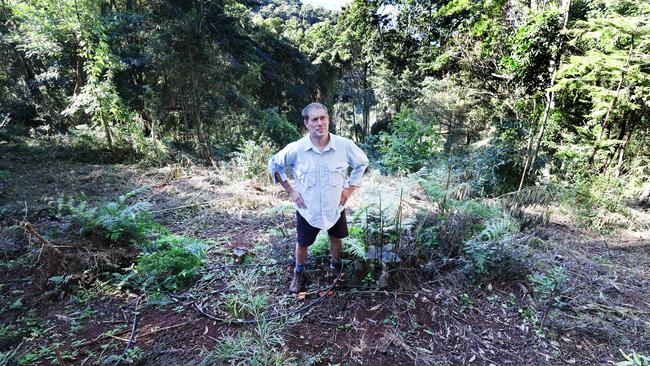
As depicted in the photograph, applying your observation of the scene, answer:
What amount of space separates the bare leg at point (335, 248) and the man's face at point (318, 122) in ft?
3.13

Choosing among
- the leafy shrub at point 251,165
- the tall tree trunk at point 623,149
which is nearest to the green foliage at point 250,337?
the leafy shrub at point 251,165

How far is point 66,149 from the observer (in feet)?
27.7

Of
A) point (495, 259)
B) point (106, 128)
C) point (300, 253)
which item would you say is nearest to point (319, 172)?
point (300, 253)

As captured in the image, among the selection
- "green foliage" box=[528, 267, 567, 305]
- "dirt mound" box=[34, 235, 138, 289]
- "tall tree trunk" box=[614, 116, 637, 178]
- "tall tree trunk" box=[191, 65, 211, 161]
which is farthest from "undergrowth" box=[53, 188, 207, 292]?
"tall tree trunk" box=[614, 116, 637, 178]

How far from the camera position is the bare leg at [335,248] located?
273 centimetres

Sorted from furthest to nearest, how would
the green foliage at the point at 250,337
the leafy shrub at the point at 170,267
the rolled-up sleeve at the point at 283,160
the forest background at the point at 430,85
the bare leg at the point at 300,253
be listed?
the forest background at the point at 430,85, the leafy shrub at the point at 170,267, the bare leg at the point at 300,253, the rolled-up sleeve at the point at 283,160, the green foliage at the point at 250,337

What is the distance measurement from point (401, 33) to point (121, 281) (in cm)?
1816

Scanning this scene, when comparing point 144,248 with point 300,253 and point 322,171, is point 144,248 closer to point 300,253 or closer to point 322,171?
point 300,253

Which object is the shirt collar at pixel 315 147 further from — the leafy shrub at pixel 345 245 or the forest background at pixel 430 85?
the forest background at pixel 430 85

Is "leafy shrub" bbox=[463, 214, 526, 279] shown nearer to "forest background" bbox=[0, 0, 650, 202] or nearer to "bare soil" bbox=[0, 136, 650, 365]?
"bare soil" bbox=[0, 136, 650, 365]

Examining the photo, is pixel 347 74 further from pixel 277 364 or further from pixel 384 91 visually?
pixel 277 364

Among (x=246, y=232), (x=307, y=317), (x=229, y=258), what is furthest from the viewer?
(x=246, y=232)

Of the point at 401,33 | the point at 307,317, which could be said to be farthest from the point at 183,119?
the point at 401,33

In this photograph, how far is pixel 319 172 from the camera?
2377 mm
